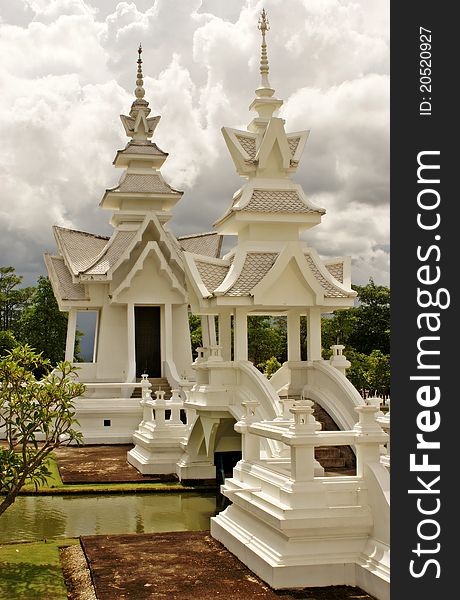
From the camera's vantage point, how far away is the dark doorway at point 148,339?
1214 inches

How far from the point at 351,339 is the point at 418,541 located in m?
45.4

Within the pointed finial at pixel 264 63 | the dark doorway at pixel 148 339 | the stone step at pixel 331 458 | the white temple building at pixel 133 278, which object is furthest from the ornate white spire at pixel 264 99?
the dark doorway at pixel 148 339

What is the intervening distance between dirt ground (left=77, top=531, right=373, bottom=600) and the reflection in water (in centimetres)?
168

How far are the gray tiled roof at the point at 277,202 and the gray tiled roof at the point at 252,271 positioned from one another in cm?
85

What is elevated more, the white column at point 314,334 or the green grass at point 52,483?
the white column at point 314,334

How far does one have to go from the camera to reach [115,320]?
29938 mm

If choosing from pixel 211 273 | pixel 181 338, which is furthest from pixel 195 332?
pixel 211 273

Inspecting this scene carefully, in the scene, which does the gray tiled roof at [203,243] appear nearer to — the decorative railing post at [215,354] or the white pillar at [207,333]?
the white pillar at [207,333]

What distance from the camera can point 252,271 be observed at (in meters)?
15.3

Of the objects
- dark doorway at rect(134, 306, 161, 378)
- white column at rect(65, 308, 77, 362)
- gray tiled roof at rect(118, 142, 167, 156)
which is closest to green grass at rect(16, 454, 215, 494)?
white column at rect(65, 308, 77, 362)

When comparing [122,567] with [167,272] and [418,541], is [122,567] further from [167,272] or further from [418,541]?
[167,272]

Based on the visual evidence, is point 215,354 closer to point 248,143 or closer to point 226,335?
point 226,335

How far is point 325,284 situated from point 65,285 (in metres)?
16.0

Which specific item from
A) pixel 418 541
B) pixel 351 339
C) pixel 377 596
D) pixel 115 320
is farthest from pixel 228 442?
pixel 351 339
